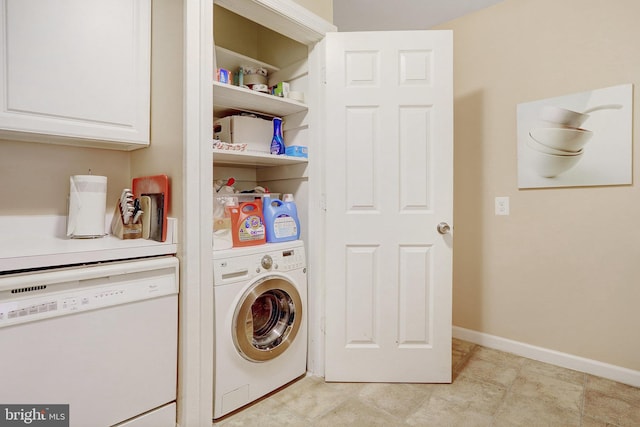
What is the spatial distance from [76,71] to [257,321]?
1514 millimetres

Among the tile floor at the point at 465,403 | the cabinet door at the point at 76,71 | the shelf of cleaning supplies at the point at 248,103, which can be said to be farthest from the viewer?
the shelf of cleaning supplies at the point at 248,103

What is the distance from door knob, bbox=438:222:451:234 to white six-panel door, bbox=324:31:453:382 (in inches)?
1.0

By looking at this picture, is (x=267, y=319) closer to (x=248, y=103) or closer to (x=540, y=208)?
(x=248, y=103)

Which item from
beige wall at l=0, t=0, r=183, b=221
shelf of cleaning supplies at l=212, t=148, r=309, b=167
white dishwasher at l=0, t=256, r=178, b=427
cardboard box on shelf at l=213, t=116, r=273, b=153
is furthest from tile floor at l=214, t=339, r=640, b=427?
cardboard box on shelf at l=213, t=116, r=273, b=153

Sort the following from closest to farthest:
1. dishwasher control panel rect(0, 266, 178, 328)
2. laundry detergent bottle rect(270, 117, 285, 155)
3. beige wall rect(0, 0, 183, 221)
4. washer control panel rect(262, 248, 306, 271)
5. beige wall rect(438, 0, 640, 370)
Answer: dishwasher control panel rect(0, 266, 178, 328) < beige wall rect(0, 0, 183, 221) < washer control panel rect(262, 248, 306, 271) < beige wall rect(438, 0, 640, 370) < laundry detergent bottle rect(270, 117, 285, 155)

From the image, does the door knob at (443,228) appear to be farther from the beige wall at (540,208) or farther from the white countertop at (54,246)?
the white countertop at (54,246)

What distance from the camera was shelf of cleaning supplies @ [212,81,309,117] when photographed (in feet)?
5.68

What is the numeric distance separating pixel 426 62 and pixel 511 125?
0.89m

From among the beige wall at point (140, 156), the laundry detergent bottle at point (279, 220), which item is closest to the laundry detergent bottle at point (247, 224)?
the laundry detergent bottle at point (279, 220)

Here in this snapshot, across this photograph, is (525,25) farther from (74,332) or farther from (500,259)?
(74,332)

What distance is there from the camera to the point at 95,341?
128 centimetres

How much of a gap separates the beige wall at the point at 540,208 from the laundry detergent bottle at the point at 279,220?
1404 mm

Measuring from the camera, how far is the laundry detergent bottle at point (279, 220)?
193cm

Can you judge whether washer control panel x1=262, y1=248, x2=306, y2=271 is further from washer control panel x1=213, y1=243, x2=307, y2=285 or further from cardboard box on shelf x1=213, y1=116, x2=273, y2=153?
cardboard box on shelf x1=213, y1=116, x2=273, y2=153
